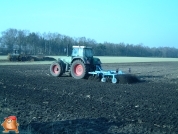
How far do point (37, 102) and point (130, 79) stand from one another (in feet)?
24.6

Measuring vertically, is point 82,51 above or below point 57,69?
above

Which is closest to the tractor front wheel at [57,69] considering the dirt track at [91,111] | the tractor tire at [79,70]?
the tractor tire at [79,70]

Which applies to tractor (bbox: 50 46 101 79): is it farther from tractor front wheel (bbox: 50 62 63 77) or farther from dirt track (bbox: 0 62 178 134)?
dirt track (bbox: 0 62 178 134)

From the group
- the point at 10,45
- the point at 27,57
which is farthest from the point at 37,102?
the point at 10,45

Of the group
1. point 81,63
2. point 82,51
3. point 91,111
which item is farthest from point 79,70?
point 91,111

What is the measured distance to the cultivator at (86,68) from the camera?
555 inches

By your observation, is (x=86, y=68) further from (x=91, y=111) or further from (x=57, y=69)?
(x=91, y=111)

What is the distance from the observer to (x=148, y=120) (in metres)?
6.22

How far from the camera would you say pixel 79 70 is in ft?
49.9

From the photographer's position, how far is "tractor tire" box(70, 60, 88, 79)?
14.5 m

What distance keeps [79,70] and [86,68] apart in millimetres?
846

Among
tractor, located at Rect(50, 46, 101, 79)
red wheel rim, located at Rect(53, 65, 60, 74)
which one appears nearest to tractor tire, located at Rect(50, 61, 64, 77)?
red wheel rim, located at Rect(53, 65, 60, 74)

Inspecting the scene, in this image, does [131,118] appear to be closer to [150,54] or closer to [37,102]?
[37,102]

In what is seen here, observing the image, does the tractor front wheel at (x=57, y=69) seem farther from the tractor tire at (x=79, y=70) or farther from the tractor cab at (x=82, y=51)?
the tractor cab at (x=82, y=51)
